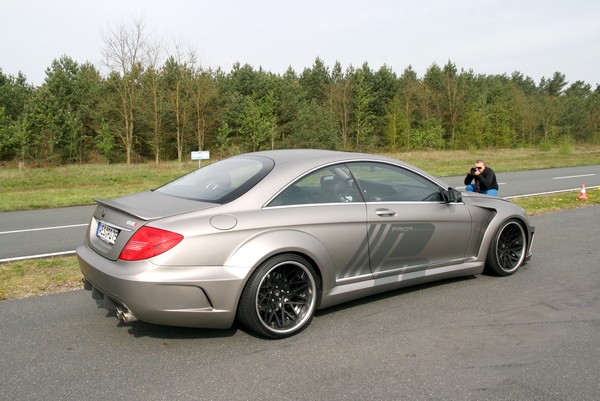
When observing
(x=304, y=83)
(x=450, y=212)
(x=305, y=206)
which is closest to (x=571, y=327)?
(x=450, y=212)

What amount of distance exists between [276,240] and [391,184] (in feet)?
5.31

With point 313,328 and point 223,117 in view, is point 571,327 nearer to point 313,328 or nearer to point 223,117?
point 313,328

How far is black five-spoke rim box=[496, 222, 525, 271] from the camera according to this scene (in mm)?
5531

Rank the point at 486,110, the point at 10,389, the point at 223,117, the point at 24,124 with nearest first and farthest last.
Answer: the point at 10,389
the point at 24,124
the point at 223,117
the point at 486,110

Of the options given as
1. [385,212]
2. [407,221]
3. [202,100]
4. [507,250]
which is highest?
[202,100]

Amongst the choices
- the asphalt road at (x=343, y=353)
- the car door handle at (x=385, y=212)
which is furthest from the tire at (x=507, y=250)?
the car door handle at (x=385, y=212)

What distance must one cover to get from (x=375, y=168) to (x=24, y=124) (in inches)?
1767

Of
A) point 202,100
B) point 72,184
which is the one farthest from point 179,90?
point 72,184

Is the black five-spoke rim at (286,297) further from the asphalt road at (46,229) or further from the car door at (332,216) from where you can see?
the asphalt road at (46,229)

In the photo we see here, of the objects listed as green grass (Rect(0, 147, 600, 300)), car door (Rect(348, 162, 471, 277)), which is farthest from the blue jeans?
car door (Rect(348, 162, 471, 277))

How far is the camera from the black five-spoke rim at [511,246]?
218 inches

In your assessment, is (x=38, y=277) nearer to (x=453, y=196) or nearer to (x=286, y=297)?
(x=286, y=297)

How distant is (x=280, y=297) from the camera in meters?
3.88

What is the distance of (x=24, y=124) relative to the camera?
4194 centimetres
